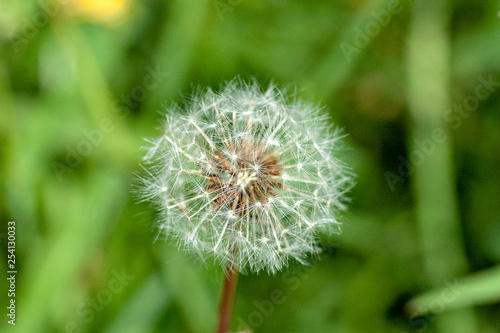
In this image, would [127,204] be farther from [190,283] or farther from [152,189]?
[152,189]

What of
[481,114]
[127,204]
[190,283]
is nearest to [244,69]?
[127,204]

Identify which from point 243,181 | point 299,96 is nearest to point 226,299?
point 243,181

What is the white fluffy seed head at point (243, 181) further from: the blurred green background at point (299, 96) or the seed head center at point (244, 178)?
the blurred green background at point (299, 96)

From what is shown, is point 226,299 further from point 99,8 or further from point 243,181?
point 99,8

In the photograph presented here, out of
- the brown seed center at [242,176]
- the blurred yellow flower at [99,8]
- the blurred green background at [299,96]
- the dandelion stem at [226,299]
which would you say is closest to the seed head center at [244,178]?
the brown seed center at [242,176]

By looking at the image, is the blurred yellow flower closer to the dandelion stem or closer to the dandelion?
the dandelion

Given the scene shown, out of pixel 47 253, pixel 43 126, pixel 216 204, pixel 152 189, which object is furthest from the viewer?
pixel 43 126

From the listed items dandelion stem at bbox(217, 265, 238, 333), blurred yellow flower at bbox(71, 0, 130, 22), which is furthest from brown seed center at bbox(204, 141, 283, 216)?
blurred yellow flower at bbox(71, 0, 130, 22)
